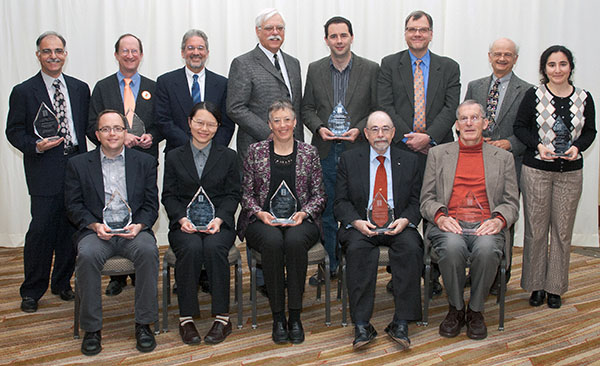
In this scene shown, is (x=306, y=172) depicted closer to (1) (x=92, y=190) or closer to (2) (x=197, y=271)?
(2) (x=197, y=271)

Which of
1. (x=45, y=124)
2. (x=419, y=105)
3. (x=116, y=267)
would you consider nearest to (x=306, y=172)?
(x=419, y=105)

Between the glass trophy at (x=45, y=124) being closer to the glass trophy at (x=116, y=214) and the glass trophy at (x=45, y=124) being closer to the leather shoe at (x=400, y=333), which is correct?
the glass trophy at (x=116, y=214)

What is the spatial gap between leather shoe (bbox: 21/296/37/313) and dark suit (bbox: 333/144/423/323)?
2.21 m

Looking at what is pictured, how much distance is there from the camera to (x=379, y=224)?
3.50 metres

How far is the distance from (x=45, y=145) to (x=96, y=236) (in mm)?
794

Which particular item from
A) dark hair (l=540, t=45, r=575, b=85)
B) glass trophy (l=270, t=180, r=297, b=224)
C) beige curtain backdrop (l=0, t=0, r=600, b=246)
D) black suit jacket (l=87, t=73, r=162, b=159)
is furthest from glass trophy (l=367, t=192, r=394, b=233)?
beige curtain backdrop (l=0, t=0, r=600, b=246)

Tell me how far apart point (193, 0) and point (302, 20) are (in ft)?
3.71

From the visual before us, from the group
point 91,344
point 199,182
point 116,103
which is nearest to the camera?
point 91,344

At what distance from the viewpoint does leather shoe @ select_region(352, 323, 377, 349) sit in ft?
10.6

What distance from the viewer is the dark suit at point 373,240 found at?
3363mm

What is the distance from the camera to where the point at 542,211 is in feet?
12.6

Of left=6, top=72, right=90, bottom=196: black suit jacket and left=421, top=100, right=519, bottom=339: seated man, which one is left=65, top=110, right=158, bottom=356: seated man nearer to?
left=6, top=72, right=90, bottom=196: black suit jacket

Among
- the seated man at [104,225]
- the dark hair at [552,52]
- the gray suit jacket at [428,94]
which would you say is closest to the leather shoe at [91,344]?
the seated man at [104,225]

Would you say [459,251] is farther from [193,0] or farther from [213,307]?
[193,0]
